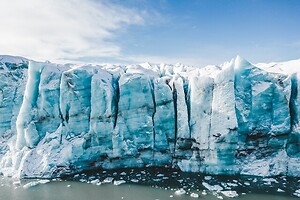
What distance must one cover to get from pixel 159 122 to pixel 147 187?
3.92 metres

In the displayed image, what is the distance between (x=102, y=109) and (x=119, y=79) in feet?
6.95

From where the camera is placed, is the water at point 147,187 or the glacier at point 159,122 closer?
the water at point 147,187

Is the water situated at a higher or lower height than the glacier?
lower

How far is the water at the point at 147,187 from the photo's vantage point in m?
11.2

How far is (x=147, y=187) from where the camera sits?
1212cm

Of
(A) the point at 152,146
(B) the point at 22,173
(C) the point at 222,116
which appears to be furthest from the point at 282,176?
(B) the point at 22,173

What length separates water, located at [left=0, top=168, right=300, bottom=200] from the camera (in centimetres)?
1116

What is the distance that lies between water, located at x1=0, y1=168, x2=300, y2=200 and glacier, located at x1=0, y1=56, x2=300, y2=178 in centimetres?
87

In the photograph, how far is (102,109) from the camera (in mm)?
15039

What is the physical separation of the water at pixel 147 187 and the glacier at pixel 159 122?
87cm

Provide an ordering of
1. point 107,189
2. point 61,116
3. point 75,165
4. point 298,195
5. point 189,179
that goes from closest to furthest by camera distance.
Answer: point 298,195 < point 107,189 < point 189,179 < point 75,165 < point 61,116

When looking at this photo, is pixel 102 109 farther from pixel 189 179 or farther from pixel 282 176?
pixel 282 176

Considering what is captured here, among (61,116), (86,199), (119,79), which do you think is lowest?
(86,199)

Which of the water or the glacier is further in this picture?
the glacier
